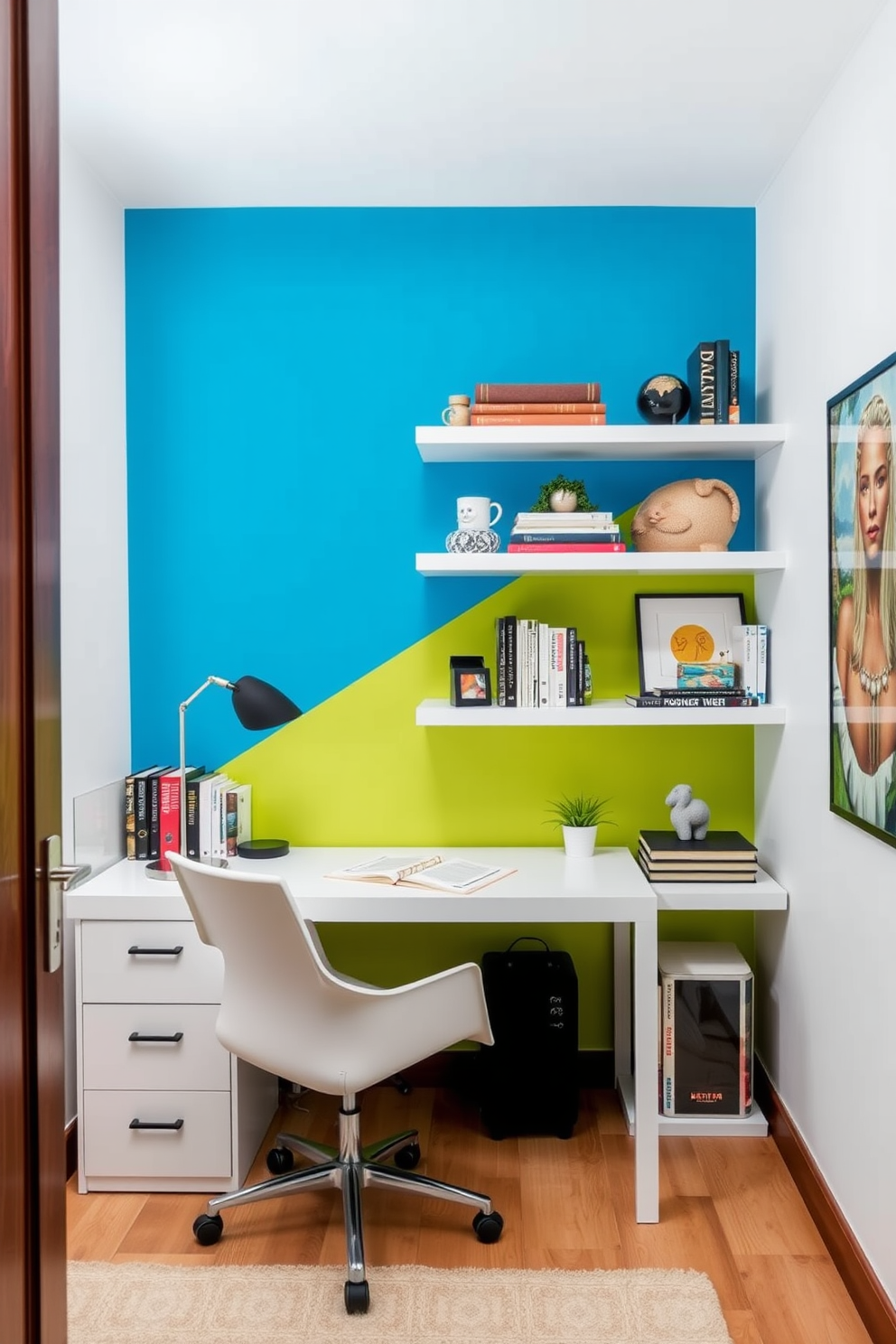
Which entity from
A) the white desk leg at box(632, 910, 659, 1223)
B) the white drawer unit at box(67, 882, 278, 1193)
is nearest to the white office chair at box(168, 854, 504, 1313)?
the white drawer unit at box(67, 882, 278, 1193)

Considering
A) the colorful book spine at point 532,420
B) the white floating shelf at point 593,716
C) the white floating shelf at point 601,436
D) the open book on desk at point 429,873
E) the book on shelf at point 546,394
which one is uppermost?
the book on shelf at point 546,394

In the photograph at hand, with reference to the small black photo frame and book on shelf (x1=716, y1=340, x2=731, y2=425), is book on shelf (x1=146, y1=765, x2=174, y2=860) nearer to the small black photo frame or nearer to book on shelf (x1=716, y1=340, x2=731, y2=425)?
the small black photo frame

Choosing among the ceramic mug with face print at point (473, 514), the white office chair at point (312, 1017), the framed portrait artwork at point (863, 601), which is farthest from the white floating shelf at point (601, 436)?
the white office chair at point (312, 1017)

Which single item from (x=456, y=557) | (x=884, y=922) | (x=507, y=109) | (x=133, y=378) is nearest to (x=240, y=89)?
(x=507, y=109)

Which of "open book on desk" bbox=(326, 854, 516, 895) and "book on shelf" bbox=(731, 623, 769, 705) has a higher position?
"book on shelf" bbox=(731, 623, 769, 705)

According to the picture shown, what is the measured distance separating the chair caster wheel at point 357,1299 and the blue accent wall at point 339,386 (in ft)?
5.02

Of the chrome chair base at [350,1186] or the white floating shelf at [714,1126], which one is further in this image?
the white floating shelf at [714,1126]

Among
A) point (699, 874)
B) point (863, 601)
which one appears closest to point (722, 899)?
point (699, 874)

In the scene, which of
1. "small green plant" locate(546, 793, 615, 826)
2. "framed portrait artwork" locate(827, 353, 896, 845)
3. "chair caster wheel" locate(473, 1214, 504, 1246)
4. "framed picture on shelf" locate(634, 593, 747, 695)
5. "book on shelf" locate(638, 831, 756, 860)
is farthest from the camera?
"small green plant" locate(546, 793, 615, 826)

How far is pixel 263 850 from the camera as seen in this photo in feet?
9.37

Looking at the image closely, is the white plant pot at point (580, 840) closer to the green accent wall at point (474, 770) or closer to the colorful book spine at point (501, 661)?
the green accent wall at point (474, 770)

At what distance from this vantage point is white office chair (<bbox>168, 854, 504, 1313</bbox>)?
208 cm

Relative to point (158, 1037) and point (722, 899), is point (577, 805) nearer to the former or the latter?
point (722, 899)

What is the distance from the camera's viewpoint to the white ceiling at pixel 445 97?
2.08m
